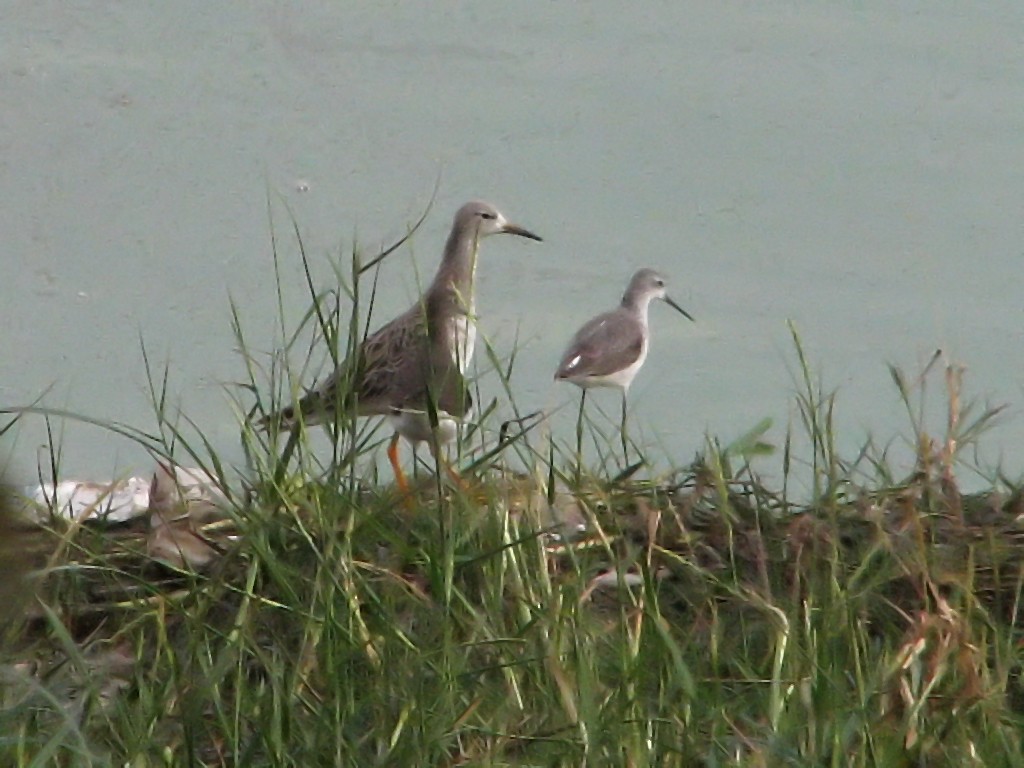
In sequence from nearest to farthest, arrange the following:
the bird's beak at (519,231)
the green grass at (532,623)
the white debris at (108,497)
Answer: the green grass at (532,623)
the white debris at (108,497)
the bird's beak at (519,231)

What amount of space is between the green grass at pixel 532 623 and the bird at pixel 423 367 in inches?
3.6

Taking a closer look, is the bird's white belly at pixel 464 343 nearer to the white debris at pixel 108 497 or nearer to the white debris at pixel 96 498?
the white debris at pixel 108 497

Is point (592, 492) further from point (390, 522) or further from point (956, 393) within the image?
point (956, 393)

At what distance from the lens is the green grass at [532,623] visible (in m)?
3.01

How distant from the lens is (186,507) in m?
4.10

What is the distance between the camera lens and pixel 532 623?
10.4 feet

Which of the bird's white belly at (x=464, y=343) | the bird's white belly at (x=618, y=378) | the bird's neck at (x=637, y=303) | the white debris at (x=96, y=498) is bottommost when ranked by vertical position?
the white debris at (x=96, y=498)

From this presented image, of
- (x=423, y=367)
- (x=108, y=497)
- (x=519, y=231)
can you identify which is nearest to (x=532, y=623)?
(x=423, y=367)

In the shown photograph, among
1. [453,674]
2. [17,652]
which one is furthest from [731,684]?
[17,652]

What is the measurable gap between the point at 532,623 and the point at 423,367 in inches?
42.2

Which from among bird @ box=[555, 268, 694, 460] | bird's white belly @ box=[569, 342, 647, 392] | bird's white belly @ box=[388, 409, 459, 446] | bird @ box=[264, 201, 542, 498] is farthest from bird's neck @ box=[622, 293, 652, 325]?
bird's white belly @ box=[388, 409, 459, 446]

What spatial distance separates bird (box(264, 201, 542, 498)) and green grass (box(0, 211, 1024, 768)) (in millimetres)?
90

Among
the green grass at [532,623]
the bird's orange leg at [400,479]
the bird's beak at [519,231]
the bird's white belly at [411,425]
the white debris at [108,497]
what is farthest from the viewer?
the bird's beak at [519,231]

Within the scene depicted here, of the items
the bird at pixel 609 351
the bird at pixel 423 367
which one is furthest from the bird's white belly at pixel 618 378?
the bird at pixel 423 367
